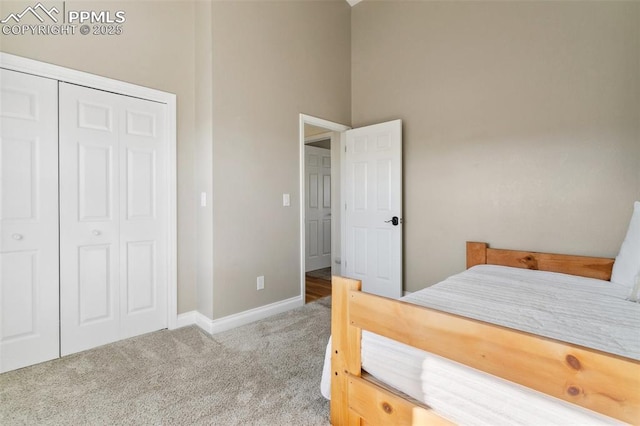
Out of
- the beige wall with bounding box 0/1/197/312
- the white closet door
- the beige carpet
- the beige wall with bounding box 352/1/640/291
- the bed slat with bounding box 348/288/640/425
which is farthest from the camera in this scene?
the beige wall with bounding box 352/1/640/291

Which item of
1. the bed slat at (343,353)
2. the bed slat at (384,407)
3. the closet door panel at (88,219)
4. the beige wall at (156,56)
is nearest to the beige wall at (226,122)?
the beige wall at (156,56)

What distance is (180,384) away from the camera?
1815 mm

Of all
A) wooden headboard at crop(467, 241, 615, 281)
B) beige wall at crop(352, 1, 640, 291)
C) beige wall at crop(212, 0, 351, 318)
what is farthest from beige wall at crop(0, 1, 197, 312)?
wooden headboard at crop(467, 241, 615, 281)

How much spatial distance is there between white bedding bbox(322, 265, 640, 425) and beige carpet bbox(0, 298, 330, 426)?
17.0 inches

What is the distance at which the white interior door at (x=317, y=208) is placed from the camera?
16.6ft

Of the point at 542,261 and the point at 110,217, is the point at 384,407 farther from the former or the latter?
the point at 110,217

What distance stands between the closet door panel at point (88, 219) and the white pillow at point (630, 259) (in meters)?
3.47

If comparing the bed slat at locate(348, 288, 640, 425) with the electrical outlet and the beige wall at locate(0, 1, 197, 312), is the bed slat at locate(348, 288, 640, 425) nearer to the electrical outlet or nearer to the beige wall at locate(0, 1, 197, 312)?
the electrical outlet

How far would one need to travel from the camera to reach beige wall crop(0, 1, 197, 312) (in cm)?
212

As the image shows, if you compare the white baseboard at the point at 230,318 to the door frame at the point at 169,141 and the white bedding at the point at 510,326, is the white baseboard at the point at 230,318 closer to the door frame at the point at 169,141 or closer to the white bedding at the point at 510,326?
the door frame at the point at 169,141

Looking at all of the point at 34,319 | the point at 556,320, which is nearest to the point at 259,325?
the point at 34,319

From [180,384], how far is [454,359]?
62.9 inches

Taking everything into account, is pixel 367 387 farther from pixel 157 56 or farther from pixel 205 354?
pixel 157 56

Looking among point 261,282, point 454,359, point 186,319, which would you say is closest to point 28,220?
point 186,319
